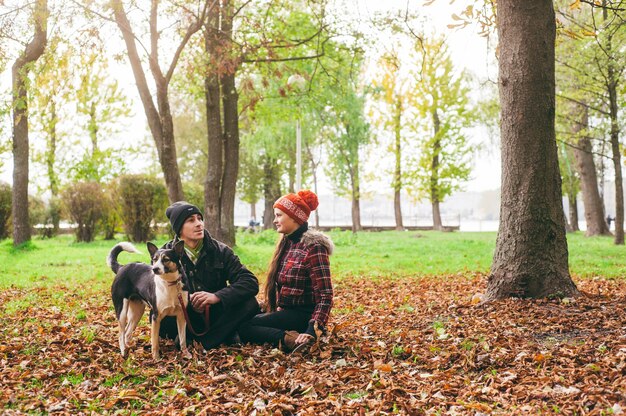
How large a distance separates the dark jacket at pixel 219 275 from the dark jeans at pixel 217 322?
0.13 meters

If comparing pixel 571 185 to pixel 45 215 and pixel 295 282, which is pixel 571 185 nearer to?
pixel 45 215

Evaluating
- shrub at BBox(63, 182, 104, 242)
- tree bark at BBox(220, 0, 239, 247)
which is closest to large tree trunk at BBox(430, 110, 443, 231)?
shrub at BBox(63, 182, 104, 242)

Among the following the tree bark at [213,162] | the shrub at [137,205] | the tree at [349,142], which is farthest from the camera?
the tree at [349,142]

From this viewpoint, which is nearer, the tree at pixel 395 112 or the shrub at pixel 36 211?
the shrub at pixel 36 211

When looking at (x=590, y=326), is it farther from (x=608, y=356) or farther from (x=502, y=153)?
(x=502, y=153)

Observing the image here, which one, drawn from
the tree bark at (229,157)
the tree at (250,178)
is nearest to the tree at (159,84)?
the tree bark at (229,157)

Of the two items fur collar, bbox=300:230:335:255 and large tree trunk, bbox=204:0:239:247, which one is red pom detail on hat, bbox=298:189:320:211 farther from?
large tree trunk, bbox=204:0:239:247

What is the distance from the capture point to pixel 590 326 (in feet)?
17.8

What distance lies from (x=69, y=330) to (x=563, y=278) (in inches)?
228

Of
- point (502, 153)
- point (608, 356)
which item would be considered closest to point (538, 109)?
point (502, 153)

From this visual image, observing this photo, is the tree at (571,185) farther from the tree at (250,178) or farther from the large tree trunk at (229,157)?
the large tree trunk at (229,157)

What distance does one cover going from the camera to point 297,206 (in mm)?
5250

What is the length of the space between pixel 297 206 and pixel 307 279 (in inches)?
28.1

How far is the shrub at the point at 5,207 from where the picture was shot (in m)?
21.2
